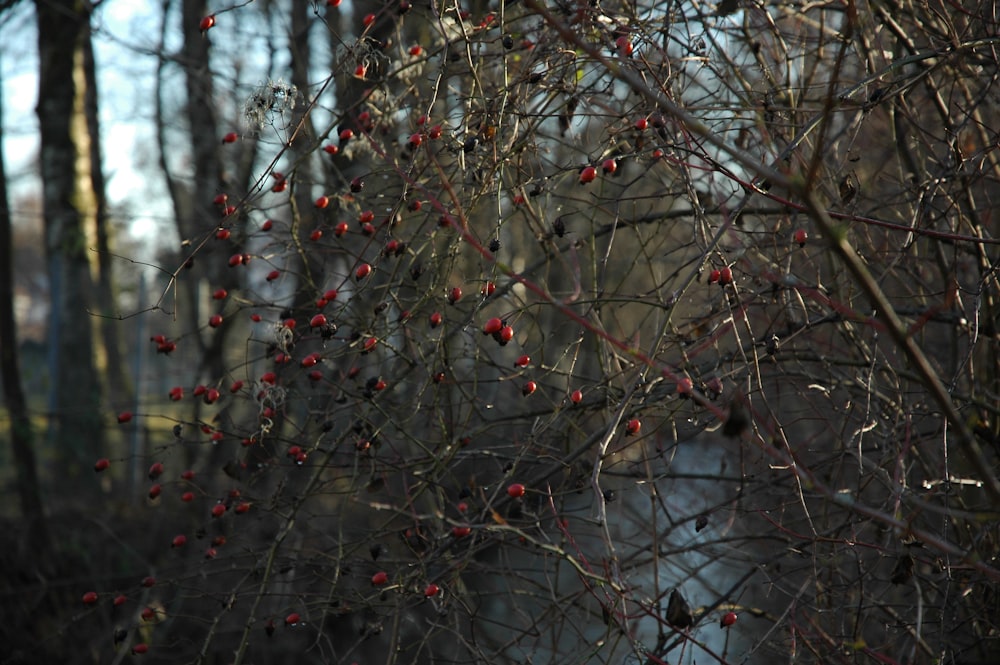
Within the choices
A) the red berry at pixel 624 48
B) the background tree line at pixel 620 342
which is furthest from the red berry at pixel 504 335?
the red berry at pixel 624 48

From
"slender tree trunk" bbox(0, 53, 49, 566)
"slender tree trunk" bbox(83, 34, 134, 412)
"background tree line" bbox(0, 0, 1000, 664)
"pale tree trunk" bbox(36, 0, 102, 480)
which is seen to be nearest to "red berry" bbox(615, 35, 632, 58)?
"background tree line" bbox(0, 0, 1000, 664)

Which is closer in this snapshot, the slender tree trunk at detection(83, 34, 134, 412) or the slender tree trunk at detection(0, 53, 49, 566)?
the slender tree trunk at detection(0, 53, 49, 566)

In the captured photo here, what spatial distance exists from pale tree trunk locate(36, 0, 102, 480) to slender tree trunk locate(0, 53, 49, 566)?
3.86 ft

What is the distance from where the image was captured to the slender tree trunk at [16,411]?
17.3ft

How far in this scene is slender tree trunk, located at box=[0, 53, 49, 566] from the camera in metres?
5.27

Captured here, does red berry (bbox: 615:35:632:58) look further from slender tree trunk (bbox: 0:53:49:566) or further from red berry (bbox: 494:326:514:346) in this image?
slender tree trunk (bbox: 0:53:49:566)

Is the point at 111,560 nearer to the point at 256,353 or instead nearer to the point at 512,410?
the point at 256,353

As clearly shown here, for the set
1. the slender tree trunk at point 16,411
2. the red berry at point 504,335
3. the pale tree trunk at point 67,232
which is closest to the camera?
the red berry at point 504,335

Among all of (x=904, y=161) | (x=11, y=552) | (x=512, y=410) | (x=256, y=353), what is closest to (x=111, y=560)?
(x=11, y=552)

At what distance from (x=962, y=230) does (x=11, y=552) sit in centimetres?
525

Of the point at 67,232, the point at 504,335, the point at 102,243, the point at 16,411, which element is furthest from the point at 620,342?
the point at 102,243

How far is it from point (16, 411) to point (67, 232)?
1938 mm

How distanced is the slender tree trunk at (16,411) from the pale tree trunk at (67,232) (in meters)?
1.18

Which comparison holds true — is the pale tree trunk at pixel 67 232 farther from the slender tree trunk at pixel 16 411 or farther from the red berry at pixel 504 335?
the red berry at pixel 504 335
